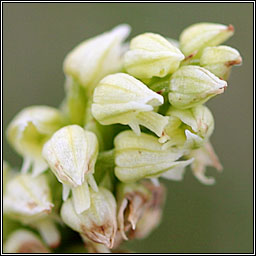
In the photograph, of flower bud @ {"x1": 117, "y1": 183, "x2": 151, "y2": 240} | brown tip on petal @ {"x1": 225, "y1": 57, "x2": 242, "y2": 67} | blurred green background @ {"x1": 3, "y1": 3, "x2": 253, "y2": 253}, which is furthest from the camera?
blurred green background @ {"x1": 3, "y1": 3, "x2": 253, "y2": 253}

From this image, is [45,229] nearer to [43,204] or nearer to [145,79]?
[43,204]

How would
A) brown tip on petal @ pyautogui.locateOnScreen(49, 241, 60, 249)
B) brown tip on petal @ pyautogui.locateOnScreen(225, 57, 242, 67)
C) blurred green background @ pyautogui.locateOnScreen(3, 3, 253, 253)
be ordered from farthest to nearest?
blurred green background @ pyautogui.locateOnScreen(3, 3, 253, 253), brown tip on petal @ pyautogui.locateOnScreen(49, 241, 60, 249), brown tip on petal @ pyautogui.locateOnScreen(225, 57, 242, 67)

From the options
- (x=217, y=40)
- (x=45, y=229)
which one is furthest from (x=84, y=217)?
(x=217, y=40)

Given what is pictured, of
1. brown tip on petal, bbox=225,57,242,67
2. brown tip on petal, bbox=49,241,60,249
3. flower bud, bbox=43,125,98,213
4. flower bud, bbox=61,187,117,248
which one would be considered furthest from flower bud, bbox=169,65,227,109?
brown tip on petal, bbox=49,241,60,249

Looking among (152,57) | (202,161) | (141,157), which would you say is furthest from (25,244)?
(152,57)

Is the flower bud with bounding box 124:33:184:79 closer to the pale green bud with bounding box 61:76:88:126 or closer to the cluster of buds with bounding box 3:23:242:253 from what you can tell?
the cluster of buds with bounding box 3:23:242:253

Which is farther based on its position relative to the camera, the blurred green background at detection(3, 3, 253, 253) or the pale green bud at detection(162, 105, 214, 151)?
the blurred green background at detection(3, 3, 253, 253)

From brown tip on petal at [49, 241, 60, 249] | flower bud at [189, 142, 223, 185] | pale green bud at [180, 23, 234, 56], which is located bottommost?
brown tip on petal at [49, 241, 60, 249]

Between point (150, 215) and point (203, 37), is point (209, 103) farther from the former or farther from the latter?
point (203, 37)
